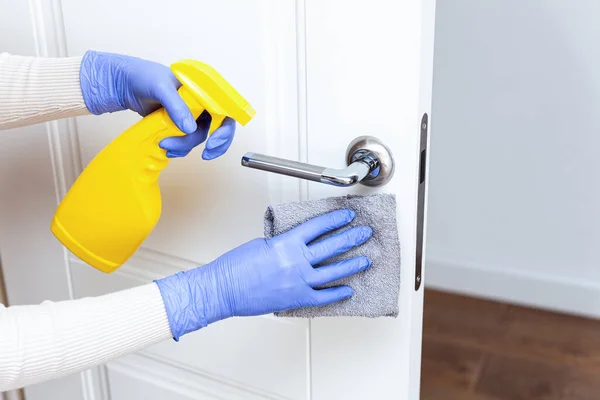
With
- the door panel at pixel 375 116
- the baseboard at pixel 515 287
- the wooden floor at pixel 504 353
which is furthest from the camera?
the baseboard at pixel 515 287

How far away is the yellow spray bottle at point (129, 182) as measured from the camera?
0.65 meters

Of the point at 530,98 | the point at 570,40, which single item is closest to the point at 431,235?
the point at 530,98

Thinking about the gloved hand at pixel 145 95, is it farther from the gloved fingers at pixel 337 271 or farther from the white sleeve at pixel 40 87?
the gloved fingers at pixel 337 271

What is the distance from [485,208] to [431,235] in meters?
0.21

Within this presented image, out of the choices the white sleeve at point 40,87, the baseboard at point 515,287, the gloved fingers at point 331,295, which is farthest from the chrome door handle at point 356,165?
the baseboard at point 515,287

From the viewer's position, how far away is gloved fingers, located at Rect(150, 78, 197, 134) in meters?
0.66

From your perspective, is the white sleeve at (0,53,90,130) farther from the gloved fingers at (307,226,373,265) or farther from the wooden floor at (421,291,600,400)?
the wooden floor at (421,291,600,400)

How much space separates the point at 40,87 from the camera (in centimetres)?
79

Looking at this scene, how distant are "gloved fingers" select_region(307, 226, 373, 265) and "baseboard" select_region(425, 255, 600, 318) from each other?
1.55 m

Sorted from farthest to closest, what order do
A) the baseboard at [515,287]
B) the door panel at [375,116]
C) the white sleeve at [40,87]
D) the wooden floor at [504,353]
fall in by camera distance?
the baseboard at [515,287] → the wooden floor at [504,353] → the white sleeve at [40,87] → the door panel at [375,116]

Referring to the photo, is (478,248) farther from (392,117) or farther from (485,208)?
(392,117)

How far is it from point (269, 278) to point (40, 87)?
361 mm

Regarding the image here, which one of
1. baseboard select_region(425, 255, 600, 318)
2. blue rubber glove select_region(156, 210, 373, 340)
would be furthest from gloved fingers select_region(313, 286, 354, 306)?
baseboard select_region(425, 255, 600, 318)

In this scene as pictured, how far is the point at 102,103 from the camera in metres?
0.78
